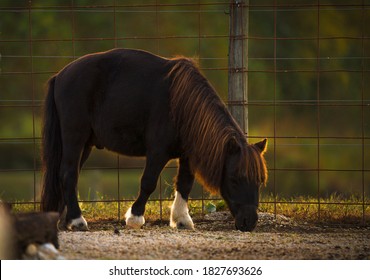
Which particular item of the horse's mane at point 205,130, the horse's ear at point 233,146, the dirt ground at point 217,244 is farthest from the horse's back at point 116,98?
the dirt ground at point 217,244

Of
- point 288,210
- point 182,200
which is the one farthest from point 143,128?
point 288,210

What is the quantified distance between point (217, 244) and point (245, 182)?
2.65ft

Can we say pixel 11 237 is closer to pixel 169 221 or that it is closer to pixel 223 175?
pixel 223 175

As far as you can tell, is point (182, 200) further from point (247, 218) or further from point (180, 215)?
point (247, 218)

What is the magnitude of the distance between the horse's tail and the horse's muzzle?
170 centimetres

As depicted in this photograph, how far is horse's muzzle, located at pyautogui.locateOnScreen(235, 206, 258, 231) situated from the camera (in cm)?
662

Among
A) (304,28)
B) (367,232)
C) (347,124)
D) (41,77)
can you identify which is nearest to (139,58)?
(367,232)

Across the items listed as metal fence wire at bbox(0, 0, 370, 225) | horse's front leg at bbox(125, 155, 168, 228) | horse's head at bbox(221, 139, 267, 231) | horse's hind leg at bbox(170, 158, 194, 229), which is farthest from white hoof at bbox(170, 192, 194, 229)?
metal fence wire at bbox(0, 0, 370, 225)

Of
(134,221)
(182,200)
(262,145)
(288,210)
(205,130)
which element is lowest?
(288,210)

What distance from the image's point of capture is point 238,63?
799 centimetres

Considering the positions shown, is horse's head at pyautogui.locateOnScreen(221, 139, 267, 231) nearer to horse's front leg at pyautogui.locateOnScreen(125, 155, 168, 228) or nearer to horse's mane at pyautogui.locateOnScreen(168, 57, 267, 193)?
horse's mane at pyautogui.locateOnScreen(168, 57, 267, 193)

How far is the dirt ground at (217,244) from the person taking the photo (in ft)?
18.1

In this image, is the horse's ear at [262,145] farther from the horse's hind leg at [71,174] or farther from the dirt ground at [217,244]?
the horse's hind leg at [71,174]

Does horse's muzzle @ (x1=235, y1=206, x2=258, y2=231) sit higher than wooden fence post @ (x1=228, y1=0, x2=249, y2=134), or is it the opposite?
wooden fence post @ (x1=228, y1=0, x2=249, y2=134)
